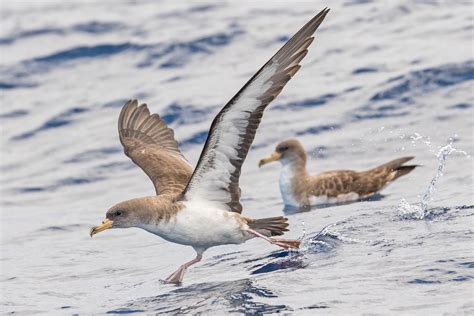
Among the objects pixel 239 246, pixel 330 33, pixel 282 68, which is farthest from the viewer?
pixel 330 33

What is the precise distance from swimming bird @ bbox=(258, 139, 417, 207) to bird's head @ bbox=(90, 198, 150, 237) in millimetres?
4370

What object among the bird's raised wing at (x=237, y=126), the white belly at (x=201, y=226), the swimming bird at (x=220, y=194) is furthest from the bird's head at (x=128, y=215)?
the bird's raised wing at (x=237, y=126)

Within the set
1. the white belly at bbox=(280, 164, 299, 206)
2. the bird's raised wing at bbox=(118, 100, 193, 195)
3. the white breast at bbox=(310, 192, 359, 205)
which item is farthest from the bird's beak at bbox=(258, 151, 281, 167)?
the bird's raised wing at bbox=(118, 100, 193, 195)

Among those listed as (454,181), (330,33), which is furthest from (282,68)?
(330,33)

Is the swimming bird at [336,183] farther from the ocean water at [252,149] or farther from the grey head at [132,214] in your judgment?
the grey head at [132,214]

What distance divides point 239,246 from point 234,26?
34.7ft

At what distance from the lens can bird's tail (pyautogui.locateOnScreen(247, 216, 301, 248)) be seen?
1023cm

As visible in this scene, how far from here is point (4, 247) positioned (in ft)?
44.3

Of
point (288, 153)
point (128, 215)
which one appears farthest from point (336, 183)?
point (128, 215)

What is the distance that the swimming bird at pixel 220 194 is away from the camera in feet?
29.8

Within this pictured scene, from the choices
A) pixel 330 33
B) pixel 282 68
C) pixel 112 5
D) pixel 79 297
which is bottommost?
pixel 79 297

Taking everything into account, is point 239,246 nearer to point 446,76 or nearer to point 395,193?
A: point 395,193

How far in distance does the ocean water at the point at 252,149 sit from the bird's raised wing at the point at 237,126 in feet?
2.83

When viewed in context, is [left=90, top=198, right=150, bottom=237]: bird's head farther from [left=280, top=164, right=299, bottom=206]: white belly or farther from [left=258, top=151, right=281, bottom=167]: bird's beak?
[left=258, top=151, right=281, bottom=167]: bird's beak
